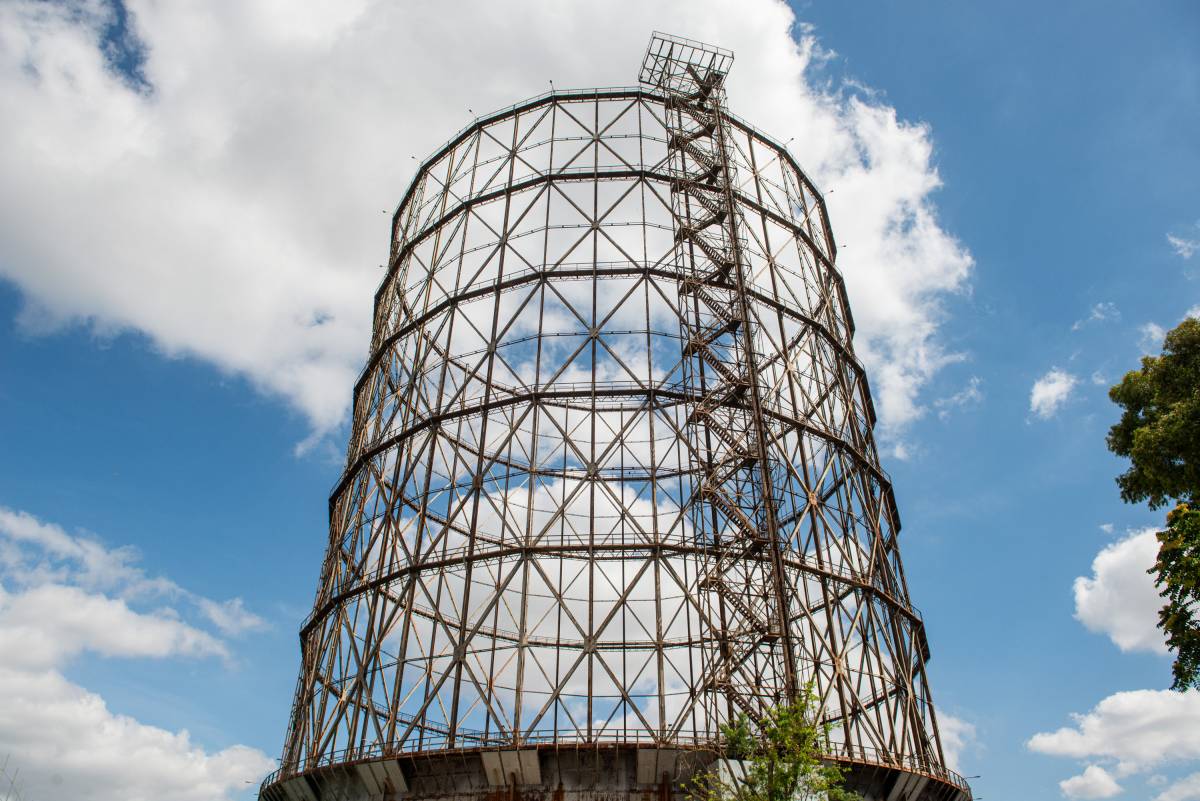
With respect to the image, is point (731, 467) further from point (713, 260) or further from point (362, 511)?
point (362, 511)

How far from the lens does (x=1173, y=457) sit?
12.9 meters

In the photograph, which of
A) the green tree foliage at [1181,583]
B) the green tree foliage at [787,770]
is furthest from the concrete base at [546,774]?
the green tree foliage at [1181,583]

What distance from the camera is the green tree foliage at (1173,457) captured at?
977cm

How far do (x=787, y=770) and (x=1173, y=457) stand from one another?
23.8 feet

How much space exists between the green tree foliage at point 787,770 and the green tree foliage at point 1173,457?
4217 mm

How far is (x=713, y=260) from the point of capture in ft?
60.3

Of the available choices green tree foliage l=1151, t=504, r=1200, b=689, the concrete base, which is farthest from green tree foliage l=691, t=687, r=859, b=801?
green tree foliage l=1151, t=504, r=1200, b=689

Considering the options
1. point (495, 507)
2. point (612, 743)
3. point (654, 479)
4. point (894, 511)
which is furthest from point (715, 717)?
point (894, 511)

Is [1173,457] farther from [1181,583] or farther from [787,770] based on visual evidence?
[787,770]

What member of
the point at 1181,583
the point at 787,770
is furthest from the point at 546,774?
the point at 1181,583

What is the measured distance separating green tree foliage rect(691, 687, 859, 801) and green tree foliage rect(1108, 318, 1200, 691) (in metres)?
4.22

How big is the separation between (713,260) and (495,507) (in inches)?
266

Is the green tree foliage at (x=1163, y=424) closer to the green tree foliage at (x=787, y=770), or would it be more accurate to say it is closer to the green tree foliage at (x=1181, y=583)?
the green tree foliage at (x=1181, y=583)

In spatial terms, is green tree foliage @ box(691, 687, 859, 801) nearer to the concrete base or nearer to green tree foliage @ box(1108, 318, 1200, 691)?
the concrete base
